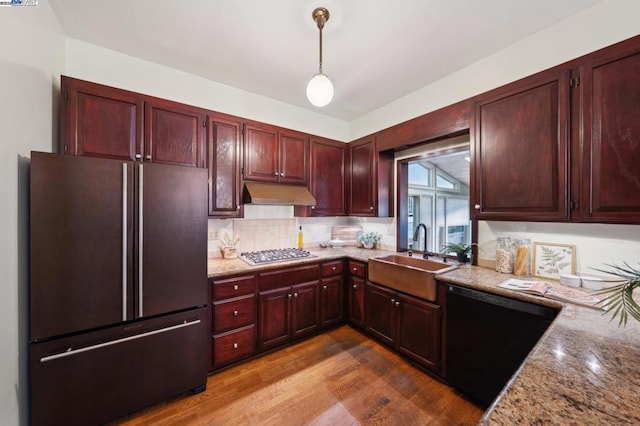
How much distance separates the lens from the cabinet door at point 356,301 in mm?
2729

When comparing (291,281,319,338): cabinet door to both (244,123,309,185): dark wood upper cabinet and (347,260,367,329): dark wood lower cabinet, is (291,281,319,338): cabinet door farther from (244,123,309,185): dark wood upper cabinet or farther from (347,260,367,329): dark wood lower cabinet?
(244,123,309,185): dark wood upper cabinet

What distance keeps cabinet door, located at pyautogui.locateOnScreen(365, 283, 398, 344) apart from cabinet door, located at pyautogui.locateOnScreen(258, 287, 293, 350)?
84 centimetres

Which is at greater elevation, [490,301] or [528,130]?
[528,130]

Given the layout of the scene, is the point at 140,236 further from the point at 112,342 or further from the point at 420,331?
the point at 420,331

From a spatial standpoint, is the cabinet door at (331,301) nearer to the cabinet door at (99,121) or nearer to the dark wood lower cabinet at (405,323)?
the dark wood lower cabinet at (405,323)

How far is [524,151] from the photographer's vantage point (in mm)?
1775

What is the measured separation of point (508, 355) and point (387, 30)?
7.85ft

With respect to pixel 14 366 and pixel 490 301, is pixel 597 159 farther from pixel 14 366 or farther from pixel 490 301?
pixel 14 366

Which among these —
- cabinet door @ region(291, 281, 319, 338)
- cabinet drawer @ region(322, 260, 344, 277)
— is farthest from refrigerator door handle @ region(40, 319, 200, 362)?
cabinet drawer @ region(322, 260, 344, 277)

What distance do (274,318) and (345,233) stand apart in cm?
165

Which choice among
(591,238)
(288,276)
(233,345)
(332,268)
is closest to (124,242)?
(233,345)

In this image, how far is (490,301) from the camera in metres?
1.67

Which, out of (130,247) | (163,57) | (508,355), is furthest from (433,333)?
(163,57)

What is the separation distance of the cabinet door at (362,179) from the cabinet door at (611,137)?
71.7 inches
